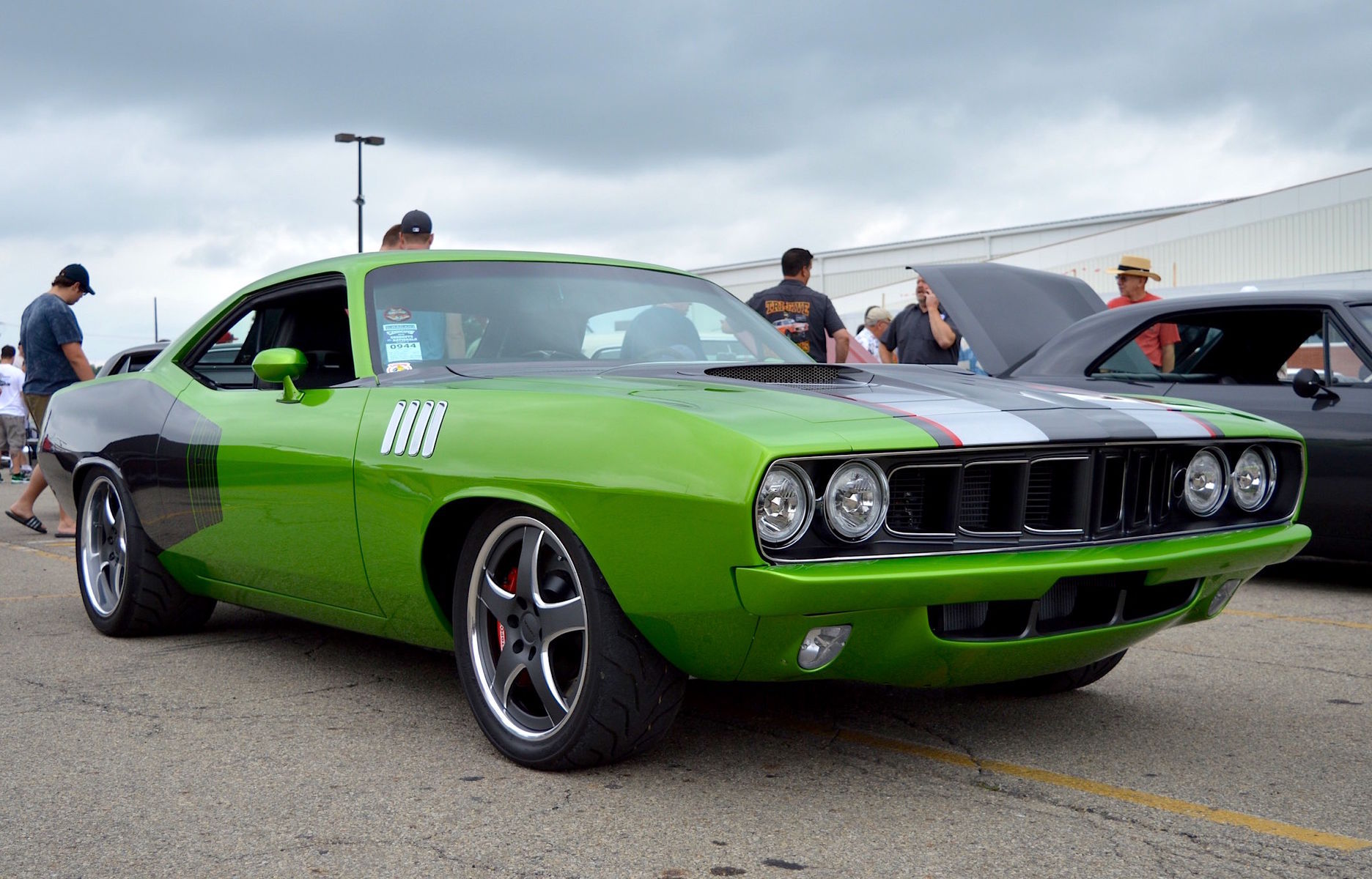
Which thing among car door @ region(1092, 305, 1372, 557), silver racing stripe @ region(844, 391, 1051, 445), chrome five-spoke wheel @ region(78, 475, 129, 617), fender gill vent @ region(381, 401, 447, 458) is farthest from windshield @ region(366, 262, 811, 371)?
car door @ region(1092, 305, 1372, 557)

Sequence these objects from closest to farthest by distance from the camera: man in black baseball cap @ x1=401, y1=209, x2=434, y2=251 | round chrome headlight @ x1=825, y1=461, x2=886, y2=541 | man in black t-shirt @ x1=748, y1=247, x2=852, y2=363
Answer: round chrome headlight @ x1=825, y1=461, x2=886, y2=541, man in black baseball cap @ x1=401, y1=209, x2=434, y2=251, man in black t-shirt @ x1=748, y1=247, x2=852, y2=363

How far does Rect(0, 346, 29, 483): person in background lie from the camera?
14.3 meters

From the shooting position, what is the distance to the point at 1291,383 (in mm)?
6234

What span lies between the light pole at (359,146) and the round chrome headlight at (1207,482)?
22.9m

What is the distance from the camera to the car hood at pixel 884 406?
2797mm

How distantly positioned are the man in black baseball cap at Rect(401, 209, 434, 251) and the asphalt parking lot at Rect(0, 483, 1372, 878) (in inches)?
117

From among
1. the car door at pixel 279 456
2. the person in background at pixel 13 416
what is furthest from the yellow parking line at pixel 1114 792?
the person in background at pixel 13 416

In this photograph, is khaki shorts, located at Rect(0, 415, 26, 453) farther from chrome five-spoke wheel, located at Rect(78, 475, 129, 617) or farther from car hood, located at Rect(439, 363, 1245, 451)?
car hood, located at Rect(439, 363, 1245, 451)

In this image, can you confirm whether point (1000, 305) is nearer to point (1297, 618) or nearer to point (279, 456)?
point (1297, 618)

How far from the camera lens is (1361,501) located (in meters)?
5.91

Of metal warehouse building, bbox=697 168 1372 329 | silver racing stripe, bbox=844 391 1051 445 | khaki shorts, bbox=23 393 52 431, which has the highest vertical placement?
metal warehouse building, bbox=697 168 1372 329

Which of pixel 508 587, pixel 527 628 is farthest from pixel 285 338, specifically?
pixel 527 628

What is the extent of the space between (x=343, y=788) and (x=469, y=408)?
0.93 m

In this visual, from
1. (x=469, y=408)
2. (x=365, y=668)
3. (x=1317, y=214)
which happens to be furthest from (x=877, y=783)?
(x=1317, y=214)
